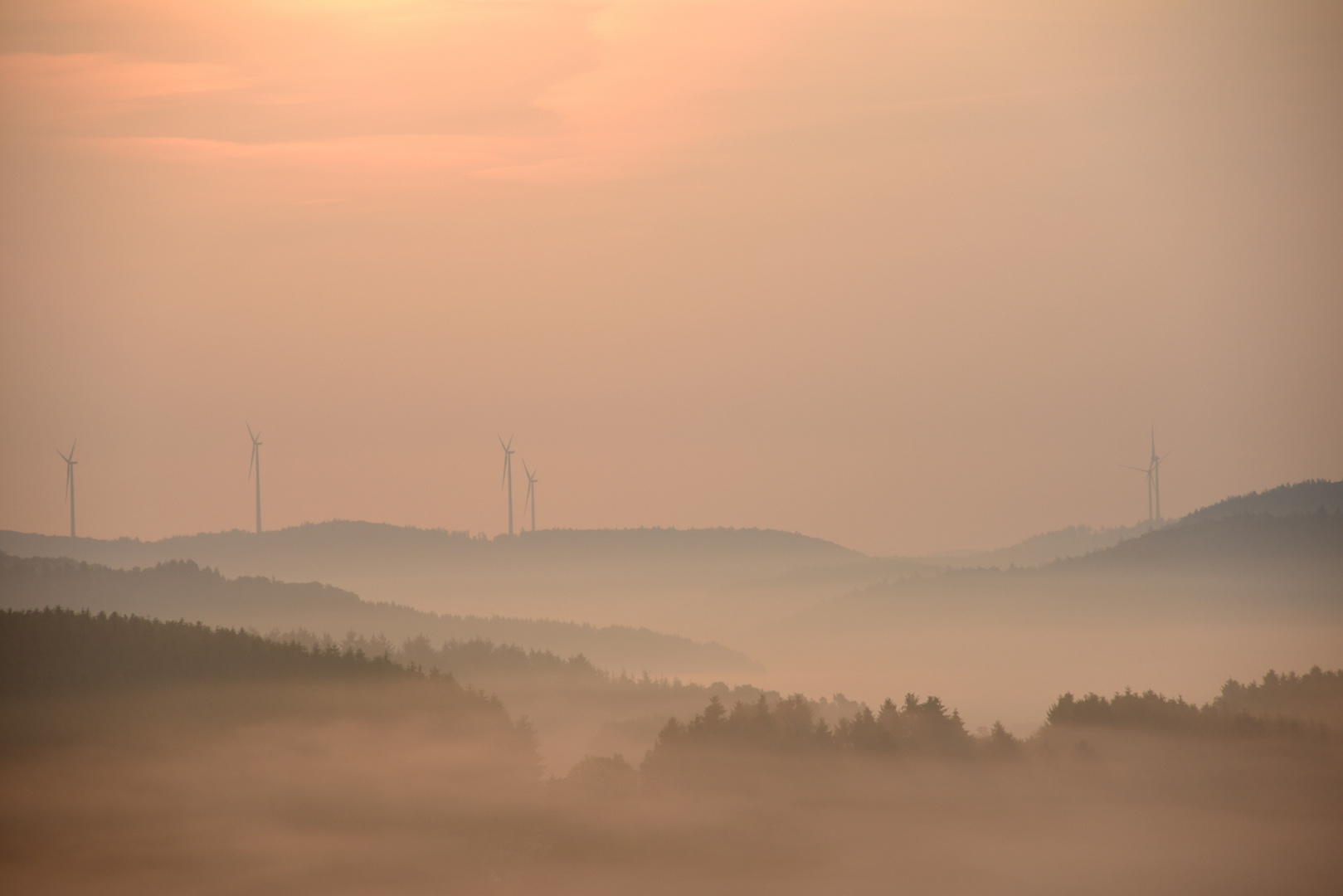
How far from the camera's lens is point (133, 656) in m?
174

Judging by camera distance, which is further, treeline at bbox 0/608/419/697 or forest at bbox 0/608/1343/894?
treeline at bbox 0/608/419/697

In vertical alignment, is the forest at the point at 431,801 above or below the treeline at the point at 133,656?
below

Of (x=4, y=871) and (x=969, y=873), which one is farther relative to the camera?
(x=969, y=873)

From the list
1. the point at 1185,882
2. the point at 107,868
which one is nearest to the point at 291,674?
the point at 107,868

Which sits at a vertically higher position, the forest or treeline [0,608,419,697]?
treeline [0,608,419,697]

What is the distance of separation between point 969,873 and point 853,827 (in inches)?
570

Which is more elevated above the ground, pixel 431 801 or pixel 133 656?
pixel 133 656

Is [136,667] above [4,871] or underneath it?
above

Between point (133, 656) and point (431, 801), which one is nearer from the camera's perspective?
point (133, 656)

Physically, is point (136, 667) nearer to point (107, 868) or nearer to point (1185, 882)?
point (107, 868)

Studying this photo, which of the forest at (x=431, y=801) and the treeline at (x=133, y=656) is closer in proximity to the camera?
the forest at (x=431, y=801)

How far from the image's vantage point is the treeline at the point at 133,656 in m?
172

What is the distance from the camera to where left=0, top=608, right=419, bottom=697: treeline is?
6777 inches

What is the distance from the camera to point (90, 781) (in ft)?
567
